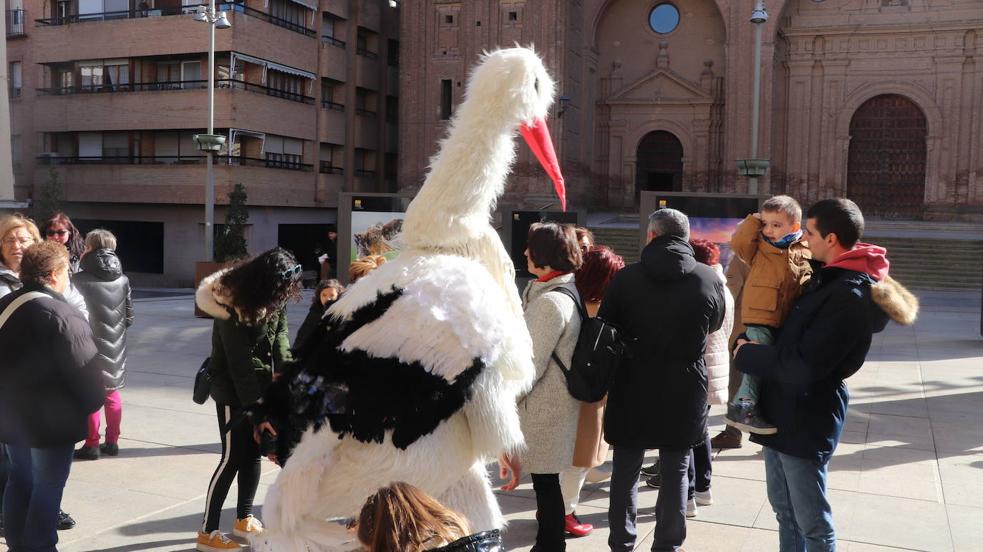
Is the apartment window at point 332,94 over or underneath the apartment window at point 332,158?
over

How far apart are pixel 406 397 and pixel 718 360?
3820 mm

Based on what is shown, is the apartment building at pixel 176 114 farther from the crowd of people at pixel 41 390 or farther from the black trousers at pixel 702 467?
the crowd of people at pixel 41 390

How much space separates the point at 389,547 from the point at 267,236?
105 ft

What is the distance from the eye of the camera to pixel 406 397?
8.65ft

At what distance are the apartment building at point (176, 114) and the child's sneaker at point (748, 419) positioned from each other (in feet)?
95.8

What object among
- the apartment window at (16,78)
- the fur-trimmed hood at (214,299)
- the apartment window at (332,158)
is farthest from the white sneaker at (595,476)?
the apartment window at (16,78)

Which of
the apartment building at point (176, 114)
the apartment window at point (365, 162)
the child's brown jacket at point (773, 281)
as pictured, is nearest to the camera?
the child's brown jacket at point (773, 281)

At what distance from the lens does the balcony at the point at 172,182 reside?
3086cm

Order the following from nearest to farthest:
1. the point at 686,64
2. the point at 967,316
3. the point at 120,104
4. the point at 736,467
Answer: the point at 736,467, the point at 967,316, the point at 120,104, the point at 686,64

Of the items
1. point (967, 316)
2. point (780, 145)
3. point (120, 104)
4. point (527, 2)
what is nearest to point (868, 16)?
point (780, 145)

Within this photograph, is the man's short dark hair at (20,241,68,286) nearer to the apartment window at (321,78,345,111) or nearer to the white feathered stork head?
the white feathered stork head

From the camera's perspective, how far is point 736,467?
672cm

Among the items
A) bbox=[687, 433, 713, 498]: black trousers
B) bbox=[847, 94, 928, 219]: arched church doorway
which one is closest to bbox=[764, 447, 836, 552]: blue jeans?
bbox=[687, 433, 713, 498]: black trousers

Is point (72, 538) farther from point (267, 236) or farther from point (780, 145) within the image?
point (780, 145)
